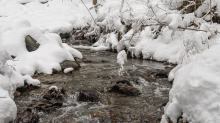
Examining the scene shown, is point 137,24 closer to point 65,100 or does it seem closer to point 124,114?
point 124,114

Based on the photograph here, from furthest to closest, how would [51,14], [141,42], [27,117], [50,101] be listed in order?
[51,14] < [141,42] < [50,101] < [27,117]

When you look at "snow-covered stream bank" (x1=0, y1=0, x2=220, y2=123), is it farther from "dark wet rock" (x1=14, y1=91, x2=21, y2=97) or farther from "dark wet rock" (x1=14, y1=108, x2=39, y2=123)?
"dark wet rock" (x1=14, y1=108, x2=39, y2=123)

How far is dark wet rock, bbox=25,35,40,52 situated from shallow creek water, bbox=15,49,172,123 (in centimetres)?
143

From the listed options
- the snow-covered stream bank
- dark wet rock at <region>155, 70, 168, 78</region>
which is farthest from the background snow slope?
dark wet rock at <region>155, 70, 168, 78</region>

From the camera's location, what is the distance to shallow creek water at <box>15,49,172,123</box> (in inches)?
142

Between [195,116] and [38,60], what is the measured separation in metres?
5.43

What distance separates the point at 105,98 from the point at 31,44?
12.2ft

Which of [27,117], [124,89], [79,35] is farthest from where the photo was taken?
[79,35]

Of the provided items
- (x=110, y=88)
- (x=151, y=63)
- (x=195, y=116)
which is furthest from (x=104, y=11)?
(x=195, y=116)

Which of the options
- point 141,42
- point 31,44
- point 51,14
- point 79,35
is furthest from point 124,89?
point 51,14

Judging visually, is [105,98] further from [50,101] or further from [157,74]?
[157,74]

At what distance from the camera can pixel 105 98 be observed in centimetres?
446

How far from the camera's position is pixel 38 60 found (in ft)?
20.5

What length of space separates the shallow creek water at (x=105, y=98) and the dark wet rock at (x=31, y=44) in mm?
1433
